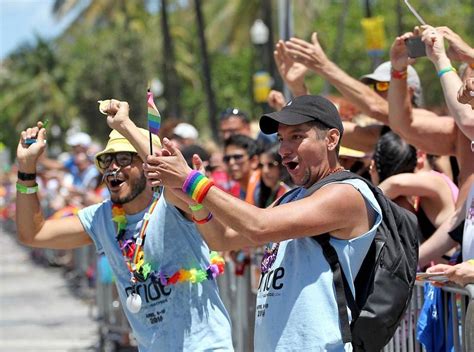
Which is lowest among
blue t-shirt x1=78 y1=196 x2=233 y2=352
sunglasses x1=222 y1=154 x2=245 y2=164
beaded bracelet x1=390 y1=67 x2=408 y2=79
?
blue t-shirt x1=78 y1=196 x2=233 y2=352

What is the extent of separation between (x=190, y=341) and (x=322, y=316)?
1186mm

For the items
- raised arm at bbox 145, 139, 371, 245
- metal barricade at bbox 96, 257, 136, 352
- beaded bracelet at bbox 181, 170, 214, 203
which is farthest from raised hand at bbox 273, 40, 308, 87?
metal barricade at bbox 96, 257, 136, 352

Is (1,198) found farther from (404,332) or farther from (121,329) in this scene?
(404,332)

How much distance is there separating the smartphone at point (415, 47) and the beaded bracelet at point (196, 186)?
2.06 metres

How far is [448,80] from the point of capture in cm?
533

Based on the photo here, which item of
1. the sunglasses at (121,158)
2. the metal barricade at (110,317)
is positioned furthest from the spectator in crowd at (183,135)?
the sunglasses at (121,158)

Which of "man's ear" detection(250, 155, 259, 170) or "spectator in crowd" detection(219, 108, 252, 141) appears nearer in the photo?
"man's ear" detection(250, 155, 259, 170)

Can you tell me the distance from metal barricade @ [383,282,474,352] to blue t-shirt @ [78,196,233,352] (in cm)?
90

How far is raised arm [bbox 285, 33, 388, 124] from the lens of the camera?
626 cm

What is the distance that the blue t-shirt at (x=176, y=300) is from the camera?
5.08 metres

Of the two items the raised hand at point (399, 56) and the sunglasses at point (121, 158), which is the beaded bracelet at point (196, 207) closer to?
the sunglasses at point (121, 158)

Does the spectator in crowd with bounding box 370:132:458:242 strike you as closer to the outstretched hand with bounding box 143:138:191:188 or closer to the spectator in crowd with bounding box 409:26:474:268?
the spectator in crowd with bounding box 409:26:474:268

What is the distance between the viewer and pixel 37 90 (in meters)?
57.8

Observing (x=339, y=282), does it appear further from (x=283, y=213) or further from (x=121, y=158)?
(x=121, y=158)
